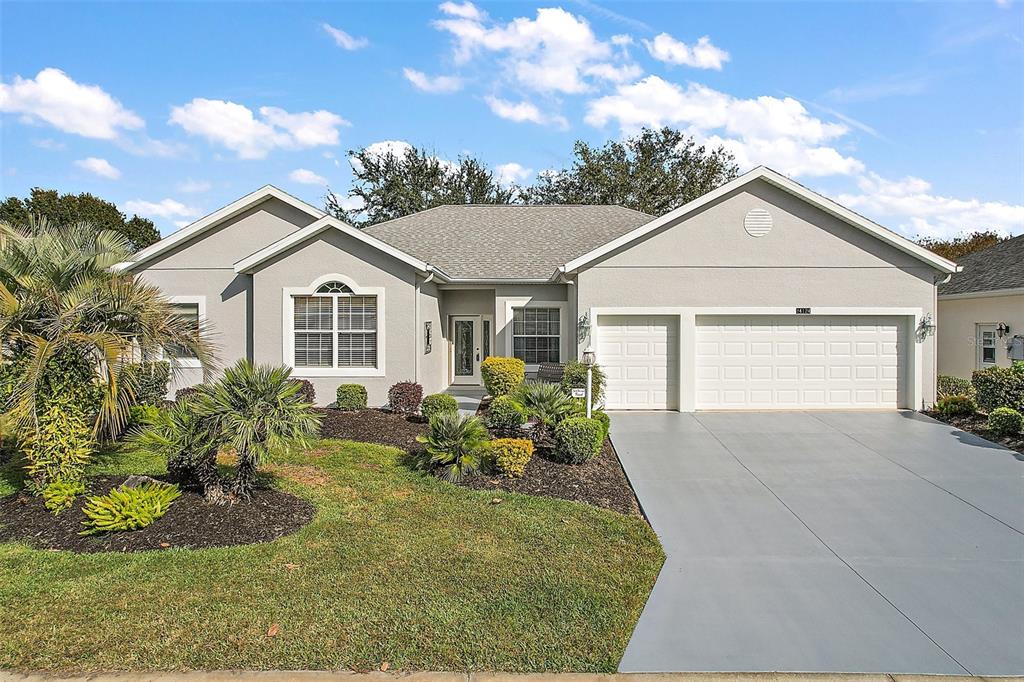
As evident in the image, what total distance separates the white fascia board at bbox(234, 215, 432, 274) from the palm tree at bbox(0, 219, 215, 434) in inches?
249

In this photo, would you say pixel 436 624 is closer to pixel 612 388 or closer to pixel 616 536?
pixel 616 536

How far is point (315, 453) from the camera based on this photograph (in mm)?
10078

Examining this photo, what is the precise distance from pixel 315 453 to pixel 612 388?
23.1ft

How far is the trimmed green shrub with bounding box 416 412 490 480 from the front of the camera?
8.62 m

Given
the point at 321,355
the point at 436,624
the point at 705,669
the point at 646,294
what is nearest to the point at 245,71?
the point at 321,355

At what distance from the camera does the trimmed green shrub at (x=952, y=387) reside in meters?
14.8

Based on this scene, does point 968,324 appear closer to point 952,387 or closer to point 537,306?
point 952,387

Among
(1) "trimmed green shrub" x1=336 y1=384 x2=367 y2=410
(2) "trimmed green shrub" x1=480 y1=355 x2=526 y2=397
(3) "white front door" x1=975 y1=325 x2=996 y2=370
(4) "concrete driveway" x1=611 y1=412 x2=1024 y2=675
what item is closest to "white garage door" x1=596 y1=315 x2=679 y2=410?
(2) "trimmed green shrub" x1=480 y1=355 x2=526 y2=397

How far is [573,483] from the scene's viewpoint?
27.9ft

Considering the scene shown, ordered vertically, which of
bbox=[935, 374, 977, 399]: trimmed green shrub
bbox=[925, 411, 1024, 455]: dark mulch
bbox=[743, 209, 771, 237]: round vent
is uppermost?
bbox=[743, 209, 771, 237]: round vent

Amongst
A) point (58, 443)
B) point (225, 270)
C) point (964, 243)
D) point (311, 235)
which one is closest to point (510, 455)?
point (58, 443)

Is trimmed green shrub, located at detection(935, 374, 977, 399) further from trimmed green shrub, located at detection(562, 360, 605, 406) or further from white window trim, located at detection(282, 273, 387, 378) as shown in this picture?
white window trim, located at detection(282, 273, 387, 378)

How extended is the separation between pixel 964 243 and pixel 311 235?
42258 mm

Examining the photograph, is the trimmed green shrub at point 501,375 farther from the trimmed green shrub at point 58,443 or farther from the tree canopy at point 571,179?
the tree canopy at point 571,179
